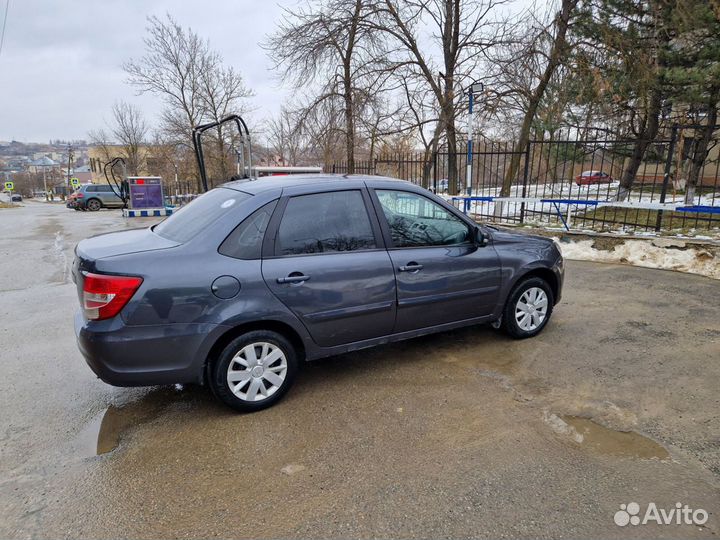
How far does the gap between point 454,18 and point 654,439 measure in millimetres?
12444

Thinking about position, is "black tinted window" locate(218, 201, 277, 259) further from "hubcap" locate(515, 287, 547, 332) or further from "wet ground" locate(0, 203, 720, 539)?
"hubcap" locate(515, 287, 547, 332)

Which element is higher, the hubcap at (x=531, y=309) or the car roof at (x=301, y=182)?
the car roof at (x=301, y=182)

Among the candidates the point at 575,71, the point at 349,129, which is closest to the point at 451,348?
the point at 575,71

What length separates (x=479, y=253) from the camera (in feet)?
12.9

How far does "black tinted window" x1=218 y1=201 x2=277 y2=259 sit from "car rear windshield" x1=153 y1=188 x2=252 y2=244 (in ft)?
0.68

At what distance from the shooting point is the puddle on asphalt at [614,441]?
261cm

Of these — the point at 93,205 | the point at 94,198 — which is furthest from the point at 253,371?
the point at 94,198

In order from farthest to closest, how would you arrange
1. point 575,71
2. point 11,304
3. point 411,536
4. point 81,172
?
point 81,172, point 575,71, point 11,304, point 411,536

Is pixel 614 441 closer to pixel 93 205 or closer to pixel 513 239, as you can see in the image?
pixel 513 239

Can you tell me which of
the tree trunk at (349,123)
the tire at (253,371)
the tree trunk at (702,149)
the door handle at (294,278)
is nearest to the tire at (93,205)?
the tree trunk at (349,123)

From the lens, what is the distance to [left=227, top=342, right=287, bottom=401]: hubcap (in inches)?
118

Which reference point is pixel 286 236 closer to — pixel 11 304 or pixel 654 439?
pixel 654 439

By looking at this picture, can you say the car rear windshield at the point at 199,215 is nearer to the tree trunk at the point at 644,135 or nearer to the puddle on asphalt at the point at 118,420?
the puddle on asphalt at the point at 118,420

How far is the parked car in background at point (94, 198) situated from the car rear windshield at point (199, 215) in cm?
2299
